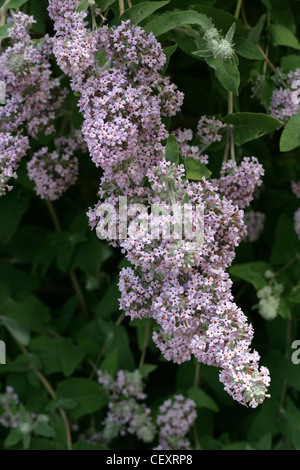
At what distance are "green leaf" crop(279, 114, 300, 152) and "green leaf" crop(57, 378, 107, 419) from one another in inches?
44.2

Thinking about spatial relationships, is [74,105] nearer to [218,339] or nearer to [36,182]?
[36,182]

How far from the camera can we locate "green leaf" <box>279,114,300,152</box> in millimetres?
1659

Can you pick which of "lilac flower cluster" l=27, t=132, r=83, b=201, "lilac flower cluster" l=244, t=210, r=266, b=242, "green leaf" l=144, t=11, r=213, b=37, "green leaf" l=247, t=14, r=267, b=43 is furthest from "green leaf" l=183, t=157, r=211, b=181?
"lilac flower cluster" l=244, t=210, r=266, b=242

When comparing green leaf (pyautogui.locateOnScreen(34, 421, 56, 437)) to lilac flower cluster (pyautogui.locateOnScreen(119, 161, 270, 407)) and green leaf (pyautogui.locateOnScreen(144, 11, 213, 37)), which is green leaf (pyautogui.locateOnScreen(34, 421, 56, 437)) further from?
green leaf (pyautogui.locateOnScreen(144, 11, 213, 37))

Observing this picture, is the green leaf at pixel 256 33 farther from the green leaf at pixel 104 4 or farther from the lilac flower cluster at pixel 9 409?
the lilac flower cluster at pixel 9 409

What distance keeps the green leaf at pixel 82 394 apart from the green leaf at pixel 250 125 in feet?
3.48

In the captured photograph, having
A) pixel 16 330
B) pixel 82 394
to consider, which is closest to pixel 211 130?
pixel 82 394

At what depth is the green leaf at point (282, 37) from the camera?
1.89 meters

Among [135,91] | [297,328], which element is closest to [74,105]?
[135,91]

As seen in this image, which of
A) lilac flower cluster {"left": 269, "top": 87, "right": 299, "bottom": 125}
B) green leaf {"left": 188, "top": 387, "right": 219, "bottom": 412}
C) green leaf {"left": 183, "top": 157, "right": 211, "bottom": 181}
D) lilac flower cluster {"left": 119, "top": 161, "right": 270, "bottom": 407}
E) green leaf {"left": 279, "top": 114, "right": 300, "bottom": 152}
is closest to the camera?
lilac flower cluster {"left": 119, "top": 161, "right": 270, "bottom": 407}

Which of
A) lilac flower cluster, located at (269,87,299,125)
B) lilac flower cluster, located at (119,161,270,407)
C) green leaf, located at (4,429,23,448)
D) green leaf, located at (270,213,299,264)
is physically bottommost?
green leaf, located at (4,429,23,448)

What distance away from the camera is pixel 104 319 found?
2451 mm

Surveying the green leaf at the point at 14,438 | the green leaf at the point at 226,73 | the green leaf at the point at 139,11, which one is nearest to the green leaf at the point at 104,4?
the green leaf at the point at 139,11

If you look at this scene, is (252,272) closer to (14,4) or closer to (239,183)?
(239,183)
